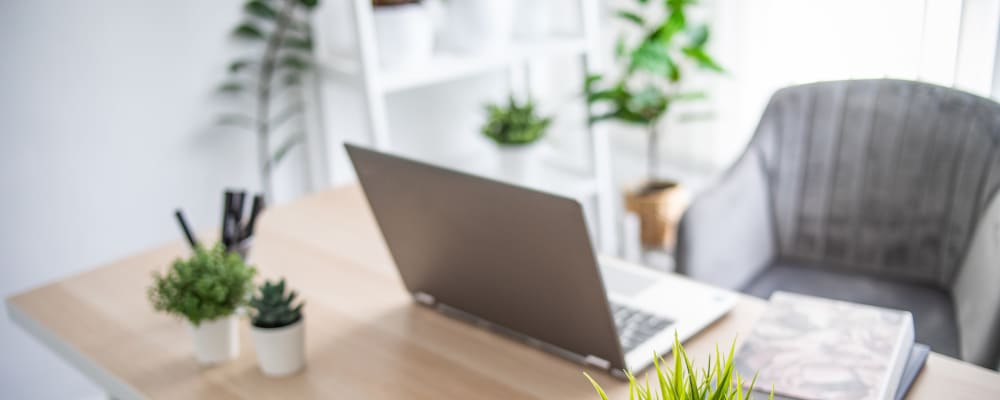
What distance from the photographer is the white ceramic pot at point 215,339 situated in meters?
1.29

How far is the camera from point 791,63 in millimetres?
2703

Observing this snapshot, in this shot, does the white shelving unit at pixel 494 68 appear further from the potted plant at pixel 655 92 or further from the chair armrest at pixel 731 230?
the chair armrest at pixel 731 230

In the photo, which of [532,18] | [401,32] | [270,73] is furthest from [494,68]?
[270,73]

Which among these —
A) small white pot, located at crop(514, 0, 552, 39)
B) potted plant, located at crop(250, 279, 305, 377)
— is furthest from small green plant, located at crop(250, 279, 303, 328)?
small white pot, located at crop(514, 0, 552, 39)

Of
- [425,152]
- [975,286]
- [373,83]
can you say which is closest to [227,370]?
[373,83]

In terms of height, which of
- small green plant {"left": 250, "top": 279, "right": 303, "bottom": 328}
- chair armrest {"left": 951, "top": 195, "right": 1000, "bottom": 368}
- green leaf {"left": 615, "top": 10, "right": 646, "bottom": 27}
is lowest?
chair armrest {"left": 951, "top": 195, "right": 1000, "bottom": 368}

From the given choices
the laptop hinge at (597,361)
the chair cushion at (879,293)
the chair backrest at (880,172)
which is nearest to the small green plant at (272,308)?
the laptop hinge at (597,361)

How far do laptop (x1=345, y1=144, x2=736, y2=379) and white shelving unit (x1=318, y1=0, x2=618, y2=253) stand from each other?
0.67m

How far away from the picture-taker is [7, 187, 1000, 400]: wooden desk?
4.00 feet

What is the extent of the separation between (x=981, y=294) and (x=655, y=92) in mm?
1247

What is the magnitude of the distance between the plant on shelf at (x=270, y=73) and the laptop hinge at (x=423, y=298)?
1.21 meters

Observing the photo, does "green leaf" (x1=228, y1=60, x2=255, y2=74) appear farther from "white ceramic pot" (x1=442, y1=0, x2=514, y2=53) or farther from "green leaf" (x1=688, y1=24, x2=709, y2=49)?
"green leaf" (x1=688, y1=24, x2=709, y2=49)

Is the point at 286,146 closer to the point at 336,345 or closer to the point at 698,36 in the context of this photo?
the point at 698,36

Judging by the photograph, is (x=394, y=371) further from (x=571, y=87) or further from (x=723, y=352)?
(x=571, y=87)
